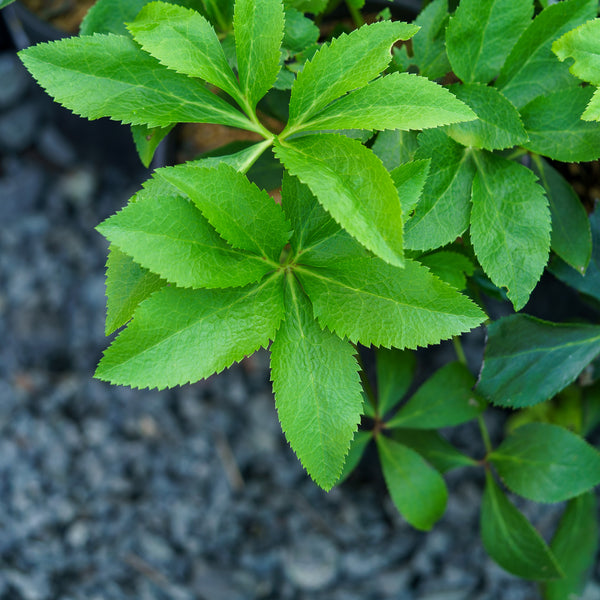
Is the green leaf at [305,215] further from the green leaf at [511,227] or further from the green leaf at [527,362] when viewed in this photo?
the green leaf at [527,362]

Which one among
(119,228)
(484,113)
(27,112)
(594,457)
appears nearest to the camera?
(119,228)

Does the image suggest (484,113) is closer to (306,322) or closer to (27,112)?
(306,322)

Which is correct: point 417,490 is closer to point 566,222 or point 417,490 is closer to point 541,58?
point 566,222

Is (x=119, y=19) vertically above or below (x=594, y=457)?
above

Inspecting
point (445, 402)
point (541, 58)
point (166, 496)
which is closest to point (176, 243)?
point (541, 58)

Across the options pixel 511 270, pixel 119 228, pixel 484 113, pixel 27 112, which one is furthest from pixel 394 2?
pixel 27 112

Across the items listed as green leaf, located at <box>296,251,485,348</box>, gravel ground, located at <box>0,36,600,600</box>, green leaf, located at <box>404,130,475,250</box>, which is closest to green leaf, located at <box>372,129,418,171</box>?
green leaf, located at <box>404,130,475,250</box>
